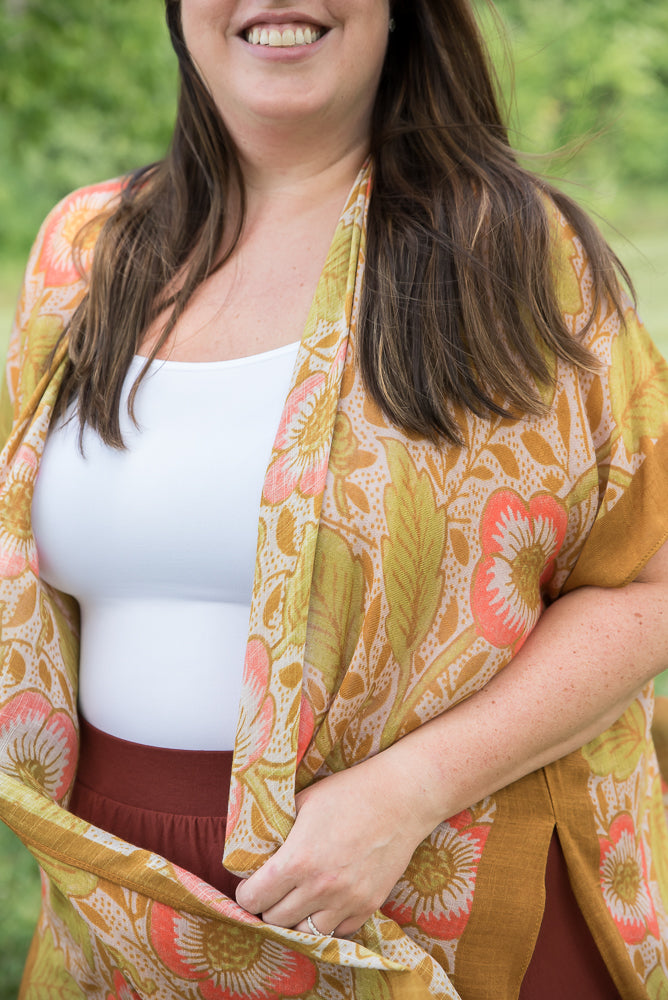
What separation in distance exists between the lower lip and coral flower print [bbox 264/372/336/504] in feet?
1.46

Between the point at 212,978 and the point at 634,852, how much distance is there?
60cm

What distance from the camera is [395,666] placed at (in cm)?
126

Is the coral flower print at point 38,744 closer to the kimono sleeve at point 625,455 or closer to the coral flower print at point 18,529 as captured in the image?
the coral flower print at point 18,529

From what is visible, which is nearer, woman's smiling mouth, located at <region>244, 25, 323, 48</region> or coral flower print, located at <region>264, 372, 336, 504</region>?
coral flower print, located at <region>264, 372, 336, 504</region>

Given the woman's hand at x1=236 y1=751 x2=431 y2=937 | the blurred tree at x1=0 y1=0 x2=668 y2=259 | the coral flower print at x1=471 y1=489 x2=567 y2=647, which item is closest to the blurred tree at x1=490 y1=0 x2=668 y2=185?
the blurred tree at x1=0 y1=0 x2=668 y2=259

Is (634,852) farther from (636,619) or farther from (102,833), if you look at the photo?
(102,833)

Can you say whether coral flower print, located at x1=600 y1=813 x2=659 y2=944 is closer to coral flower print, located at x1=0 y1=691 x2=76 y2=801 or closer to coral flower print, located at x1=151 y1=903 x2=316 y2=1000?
coral flower print, located at x1=151 y1=903 x2=316 y2=1000

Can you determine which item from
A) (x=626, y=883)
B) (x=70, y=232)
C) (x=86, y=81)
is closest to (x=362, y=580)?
(x=626, y=883)

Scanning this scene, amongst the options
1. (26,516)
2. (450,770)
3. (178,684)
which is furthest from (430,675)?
(26,516)

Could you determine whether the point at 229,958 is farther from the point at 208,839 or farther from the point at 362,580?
the point at 362,580

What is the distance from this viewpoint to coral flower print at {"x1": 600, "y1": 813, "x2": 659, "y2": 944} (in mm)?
1352

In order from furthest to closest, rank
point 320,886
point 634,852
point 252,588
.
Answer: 1. point 634,852
2. point 252,588
3. point 320,886

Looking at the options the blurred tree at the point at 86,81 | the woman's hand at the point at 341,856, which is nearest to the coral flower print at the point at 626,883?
the woman's hand at the point at 341,856

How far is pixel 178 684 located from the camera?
4.42 feet
